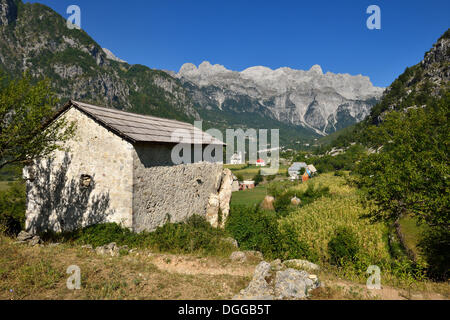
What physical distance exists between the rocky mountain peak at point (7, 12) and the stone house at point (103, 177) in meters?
194

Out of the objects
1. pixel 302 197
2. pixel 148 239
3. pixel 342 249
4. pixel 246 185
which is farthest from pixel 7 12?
pixel 342 249

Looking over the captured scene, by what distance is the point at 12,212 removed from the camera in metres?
15.2

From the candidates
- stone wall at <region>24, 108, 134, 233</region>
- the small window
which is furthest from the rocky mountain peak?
the small window

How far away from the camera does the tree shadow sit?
459 inches

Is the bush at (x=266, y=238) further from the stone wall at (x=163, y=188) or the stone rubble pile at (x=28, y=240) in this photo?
the stone rubble pile at (x=28, y=240)

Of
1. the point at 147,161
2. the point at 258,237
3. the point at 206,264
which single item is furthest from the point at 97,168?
the point at 258,237

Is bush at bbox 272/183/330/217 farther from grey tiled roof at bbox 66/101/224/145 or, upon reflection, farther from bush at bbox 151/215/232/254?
bush at bbox 151/215/232/254

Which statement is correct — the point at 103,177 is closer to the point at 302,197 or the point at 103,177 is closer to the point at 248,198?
the point at 302,197

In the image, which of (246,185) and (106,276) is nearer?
(106,276)

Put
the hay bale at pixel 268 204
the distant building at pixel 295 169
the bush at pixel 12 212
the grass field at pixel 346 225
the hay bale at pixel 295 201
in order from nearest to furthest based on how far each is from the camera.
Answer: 1. the bush at pixel 12 212
2. the grass field at pixel 346 225
3. the hay bale at pixel 295 201
4. the hay bale at pixel 268 204
5. the distant building at pixel 295 169

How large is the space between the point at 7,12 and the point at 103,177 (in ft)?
662

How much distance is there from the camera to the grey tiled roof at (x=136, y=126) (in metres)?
11.5

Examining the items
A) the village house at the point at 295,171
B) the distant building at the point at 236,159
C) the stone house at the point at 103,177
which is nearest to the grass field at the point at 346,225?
the stone house at the point at 103,177

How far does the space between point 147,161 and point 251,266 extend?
7077mm
